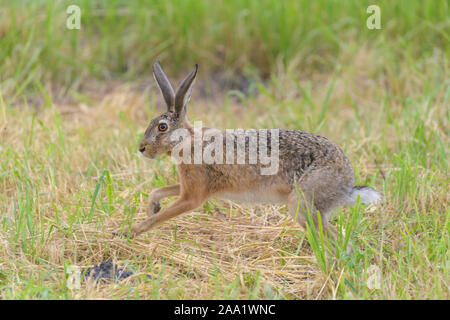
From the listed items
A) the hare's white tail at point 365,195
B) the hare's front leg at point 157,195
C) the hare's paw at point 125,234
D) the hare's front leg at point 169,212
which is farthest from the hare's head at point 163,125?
the hare's white tail at point 365,195

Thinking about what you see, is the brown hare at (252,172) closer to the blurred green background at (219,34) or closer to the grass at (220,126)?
the grass at (220,126)

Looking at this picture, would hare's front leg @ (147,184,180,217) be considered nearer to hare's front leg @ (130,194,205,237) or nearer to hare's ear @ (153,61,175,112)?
hare's front leg @ (130,194,205,237)

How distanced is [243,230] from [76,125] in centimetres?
261

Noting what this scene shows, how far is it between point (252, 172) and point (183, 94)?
0.72m

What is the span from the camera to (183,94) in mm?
4465

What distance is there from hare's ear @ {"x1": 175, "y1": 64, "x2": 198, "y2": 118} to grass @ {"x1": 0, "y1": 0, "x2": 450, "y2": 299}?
784 mm

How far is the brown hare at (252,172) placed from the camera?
420cm

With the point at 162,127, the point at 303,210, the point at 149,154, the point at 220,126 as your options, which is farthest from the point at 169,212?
the point at 220,126

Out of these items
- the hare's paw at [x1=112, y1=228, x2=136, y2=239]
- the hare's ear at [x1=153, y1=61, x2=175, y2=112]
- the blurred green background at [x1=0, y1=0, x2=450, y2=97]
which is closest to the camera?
the hare's paw at [x1=112, y1=228, x2=136, y2=239]

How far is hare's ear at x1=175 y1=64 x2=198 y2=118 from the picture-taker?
172 inches

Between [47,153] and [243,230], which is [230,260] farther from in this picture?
[47,153]

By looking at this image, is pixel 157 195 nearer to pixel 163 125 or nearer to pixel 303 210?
pixel 163 125

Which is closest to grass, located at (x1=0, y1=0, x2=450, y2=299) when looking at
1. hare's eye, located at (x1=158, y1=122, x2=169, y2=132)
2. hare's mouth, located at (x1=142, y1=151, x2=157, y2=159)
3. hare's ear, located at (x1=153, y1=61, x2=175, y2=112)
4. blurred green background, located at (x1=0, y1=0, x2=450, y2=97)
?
blurred green background, located at (x1=0, y1=0, x2=450, y2=97)

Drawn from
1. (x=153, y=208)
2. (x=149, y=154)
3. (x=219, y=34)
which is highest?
(x=219, y=34)
